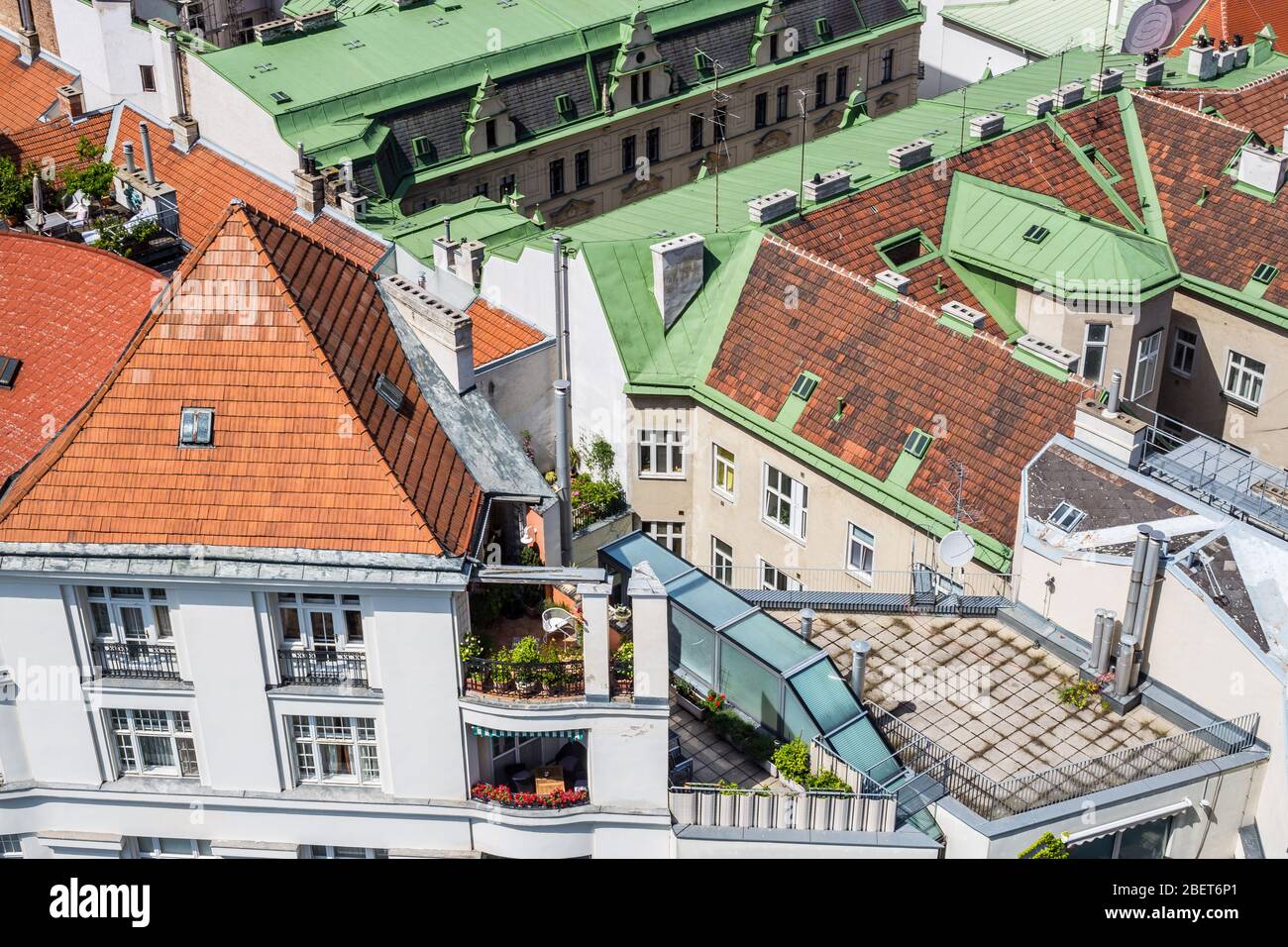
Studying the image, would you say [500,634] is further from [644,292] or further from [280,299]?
[644,292]

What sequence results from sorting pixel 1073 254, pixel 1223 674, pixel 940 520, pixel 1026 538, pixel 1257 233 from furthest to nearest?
pixel 1257 233 < pixel 1073 254 < pixel 940 520 < pixel 1026 538 < pixel 1223 674

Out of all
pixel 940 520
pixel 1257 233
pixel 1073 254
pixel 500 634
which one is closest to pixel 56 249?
pixel 500 634

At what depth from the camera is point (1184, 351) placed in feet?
184

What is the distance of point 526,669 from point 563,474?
7588mm

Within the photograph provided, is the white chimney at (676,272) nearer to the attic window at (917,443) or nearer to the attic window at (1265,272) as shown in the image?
the attic window at (917,443)

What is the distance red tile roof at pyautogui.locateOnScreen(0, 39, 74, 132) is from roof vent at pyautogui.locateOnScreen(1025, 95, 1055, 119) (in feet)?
128

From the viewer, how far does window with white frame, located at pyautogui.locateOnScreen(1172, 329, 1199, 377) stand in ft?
183

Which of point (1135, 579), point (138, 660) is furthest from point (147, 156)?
point (1135, 579)

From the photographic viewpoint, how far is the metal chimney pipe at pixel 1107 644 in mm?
38375

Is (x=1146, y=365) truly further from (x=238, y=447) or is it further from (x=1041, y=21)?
(x=1041, y=21)

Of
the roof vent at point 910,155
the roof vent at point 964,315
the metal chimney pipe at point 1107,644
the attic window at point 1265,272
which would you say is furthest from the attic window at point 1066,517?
the roof vent at point 910,155

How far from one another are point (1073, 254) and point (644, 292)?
12.8m

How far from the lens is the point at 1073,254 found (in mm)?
50656

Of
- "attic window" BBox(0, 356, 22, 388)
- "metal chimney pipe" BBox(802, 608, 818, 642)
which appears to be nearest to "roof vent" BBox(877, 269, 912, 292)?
"metal chimney pipe" BBox(802, 608, 818, 642)
